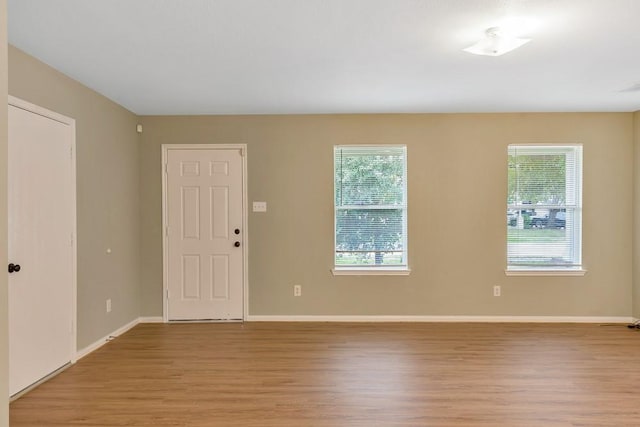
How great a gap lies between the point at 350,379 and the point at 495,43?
2539mm

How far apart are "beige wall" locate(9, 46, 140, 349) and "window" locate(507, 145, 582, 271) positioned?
4.34 metres

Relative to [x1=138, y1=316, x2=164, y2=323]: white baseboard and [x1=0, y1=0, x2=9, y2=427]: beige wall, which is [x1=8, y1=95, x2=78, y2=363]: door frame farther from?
[x1=0, y1=0, x2=9, y2=427]: beige wall

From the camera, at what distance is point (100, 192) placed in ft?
12.3

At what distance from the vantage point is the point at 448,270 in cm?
450

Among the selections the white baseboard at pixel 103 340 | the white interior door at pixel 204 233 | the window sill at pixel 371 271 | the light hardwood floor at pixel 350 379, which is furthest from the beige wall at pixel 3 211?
the window sill at pixel 371 271

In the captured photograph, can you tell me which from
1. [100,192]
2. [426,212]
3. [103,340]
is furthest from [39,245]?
[426,212]

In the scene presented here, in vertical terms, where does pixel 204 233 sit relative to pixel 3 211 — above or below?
below

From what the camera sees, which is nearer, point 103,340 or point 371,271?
point 103,340

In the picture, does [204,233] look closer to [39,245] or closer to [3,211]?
[39,245]

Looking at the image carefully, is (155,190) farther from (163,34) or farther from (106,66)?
(163,34)

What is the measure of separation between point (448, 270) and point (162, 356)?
3157 millimetres

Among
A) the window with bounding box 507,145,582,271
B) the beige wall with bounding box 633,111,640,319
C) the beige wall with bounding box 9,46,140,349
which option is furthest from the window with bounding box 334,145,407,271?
the beige wall with bounding box 633,111,640,319

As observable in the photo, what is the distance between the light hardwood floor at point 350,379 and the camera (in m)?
2.44

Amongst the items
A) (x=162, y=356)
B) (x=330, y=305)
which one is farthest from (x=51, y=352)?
(x=330, y=305)
